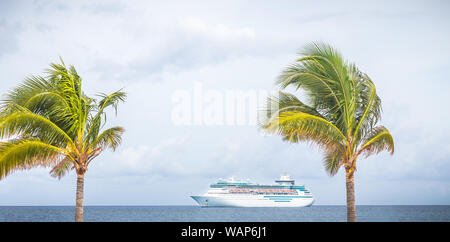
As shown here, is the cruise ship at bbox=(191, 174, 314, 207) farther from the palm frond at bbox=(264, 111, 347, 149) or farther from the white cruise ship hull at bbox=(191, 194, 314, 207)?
the palm frond at bbox=(264, 111, 347, 149)

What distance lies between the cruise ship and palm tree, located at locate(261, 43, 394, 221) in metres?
54.9

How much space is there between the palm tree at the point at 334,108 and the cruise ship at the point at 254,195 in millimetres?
54851

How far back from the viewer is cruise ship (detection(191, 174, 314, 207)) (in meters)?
64.5

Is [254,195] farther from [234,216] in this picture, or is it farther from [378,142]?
[378,142]

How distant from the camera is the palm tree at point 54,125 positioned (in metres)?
9.51

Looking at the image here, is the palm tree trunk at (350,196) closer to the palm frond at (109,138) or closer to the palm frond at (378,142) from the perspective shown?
the palm frond at (378,142)

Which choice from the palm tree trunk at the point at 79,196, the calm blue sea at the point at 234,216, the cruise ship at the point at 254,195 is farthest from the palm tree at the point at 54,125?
the cruise ship at the point at 254,195

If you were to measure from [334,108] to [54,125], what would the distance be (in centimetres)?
667

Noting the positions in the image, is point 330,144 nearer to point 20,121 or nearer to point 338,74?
point 338,74

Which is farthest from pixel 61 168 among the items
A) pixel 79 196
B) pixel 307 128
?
pixel 307 128

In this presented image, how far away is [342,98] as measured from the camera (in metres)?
10.2

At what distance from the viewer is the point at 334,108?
10.4 m
